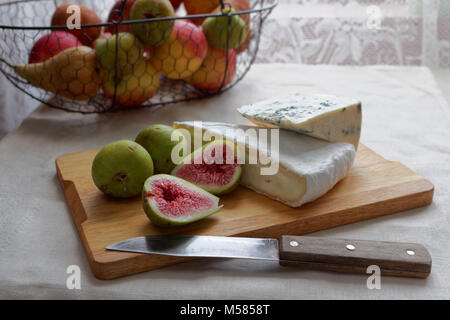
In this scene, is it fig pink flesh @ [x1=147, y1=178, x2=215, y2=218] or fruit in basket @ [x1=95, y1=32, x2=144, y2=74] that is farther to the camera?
fruit in basket @ [x1=95, y1=32, x2=144, y2=74]

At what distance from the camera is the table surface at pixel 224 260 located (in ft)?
3.21

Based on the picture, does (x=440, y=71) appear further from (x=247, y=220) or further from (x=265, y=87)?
(x=247, y=220)

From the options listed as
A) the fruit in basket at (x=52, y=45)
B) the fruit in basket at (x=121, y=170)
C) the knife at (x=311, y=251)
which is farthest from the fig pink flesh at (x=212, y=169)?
the fruit in basket at (x=52, y=45)

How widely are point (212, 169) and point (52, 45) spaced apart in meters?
0.77

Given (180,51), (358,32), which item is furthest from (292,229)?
(358,32)

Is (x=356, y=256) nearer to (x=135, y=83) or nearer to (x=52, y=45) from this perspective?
(x=135, y=83)

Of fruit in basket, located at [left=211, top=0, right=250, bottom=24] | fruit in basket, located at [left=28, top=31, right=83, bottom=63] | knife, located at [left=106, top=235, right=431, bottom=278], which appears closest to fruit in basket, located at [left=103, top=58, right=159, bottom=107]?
fruit in basket, located at [left=28, top=31, right=83, bottom=63]

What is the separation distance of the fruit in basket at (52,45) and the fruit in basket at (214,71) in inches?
16.3

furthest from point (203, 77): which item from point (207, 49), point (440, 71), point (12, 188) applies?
point (440, 71)

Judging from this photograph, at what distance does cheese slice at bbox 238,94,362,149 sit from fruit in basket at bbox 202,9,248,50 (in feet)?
1.29

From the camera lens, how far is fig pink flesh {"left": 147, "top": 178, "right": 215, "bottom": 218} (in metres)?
1.10

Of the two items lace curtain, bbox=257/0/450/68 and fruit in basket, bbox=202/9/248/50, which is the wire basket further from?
lace curtain, bbox=257/0/450/68

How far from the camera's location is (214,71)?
1.80 meters

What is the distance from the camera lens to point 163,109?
1.83 metres
